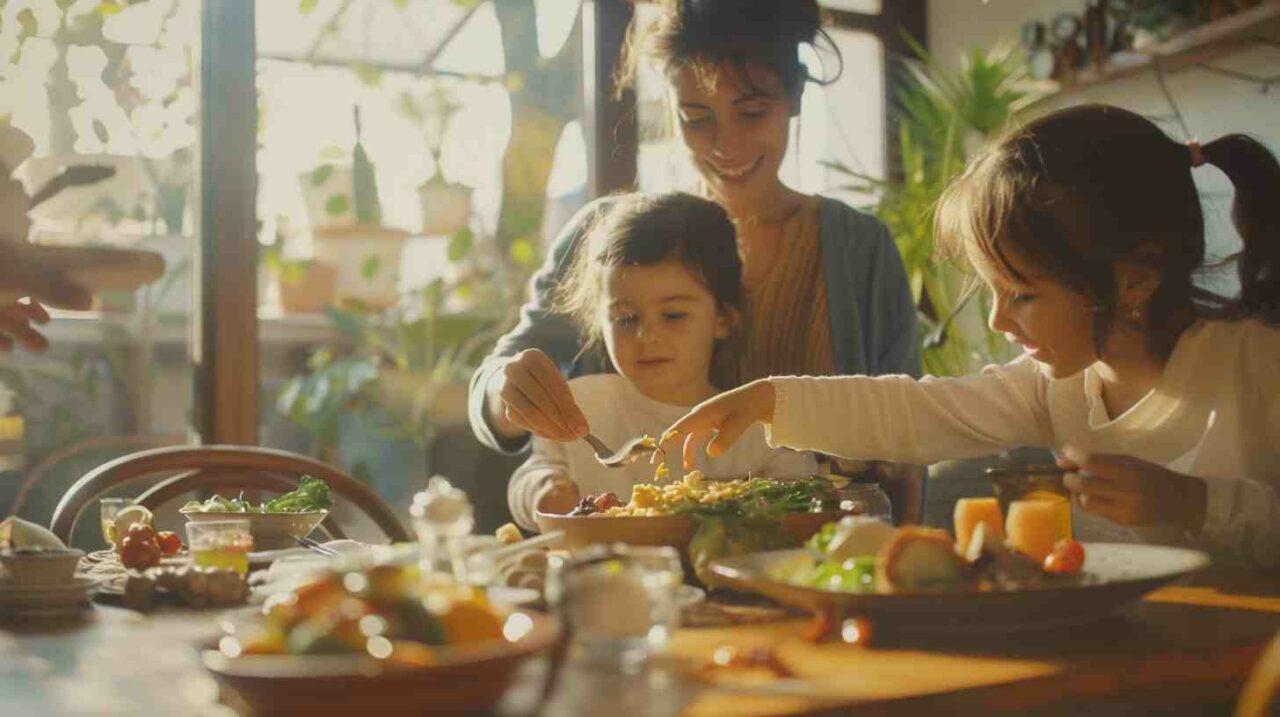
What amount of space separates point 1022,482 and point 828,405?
1.70 ft

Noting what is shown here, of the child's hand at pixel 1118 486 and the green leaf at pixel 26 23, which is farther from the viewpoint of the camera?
the green leaf at pixel 26 23

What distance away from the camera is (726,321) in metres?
2.44

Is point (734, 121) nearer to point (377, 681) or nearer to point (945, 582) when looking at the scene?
point (945, 582)

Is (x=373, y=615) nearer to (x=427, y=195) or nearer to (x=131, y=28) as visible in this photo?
(x=131, y=28)

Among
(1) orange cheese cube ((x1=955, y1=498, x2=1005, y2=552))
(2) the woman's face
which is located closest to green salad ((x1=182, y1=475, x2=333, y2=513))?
(1) orange cheese cube ((x1=955, y1=498, x2=1005, y2=552))

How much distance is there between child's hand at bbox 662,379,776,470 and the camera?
163 cm

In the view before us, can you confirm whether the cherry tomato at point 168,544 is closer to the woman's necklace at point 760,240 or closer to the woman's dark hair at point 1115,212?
the woman's dark hair at point 1115,212

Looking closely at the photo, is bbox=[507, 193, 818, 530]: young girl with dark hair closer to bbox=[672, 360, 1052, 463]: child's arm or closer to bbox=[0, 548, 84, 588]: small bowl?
bbox=[672, 360, 1052, 463]: child's arm

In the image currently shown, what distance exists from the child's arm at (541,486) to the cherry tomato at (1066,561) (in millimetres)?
835

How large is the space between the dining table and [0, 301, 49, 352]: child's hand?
73 cm

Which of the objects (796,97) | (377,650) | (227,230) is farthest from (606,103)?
(377,650)

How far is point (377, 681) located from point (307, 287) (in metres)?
3.35

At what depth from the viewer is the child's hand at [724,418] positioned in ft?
5.35

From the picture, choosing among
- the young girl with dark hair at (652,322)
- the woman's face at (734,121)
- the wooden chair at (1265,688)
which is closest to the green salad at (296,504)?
the young girl with dark hair at (652,322)
